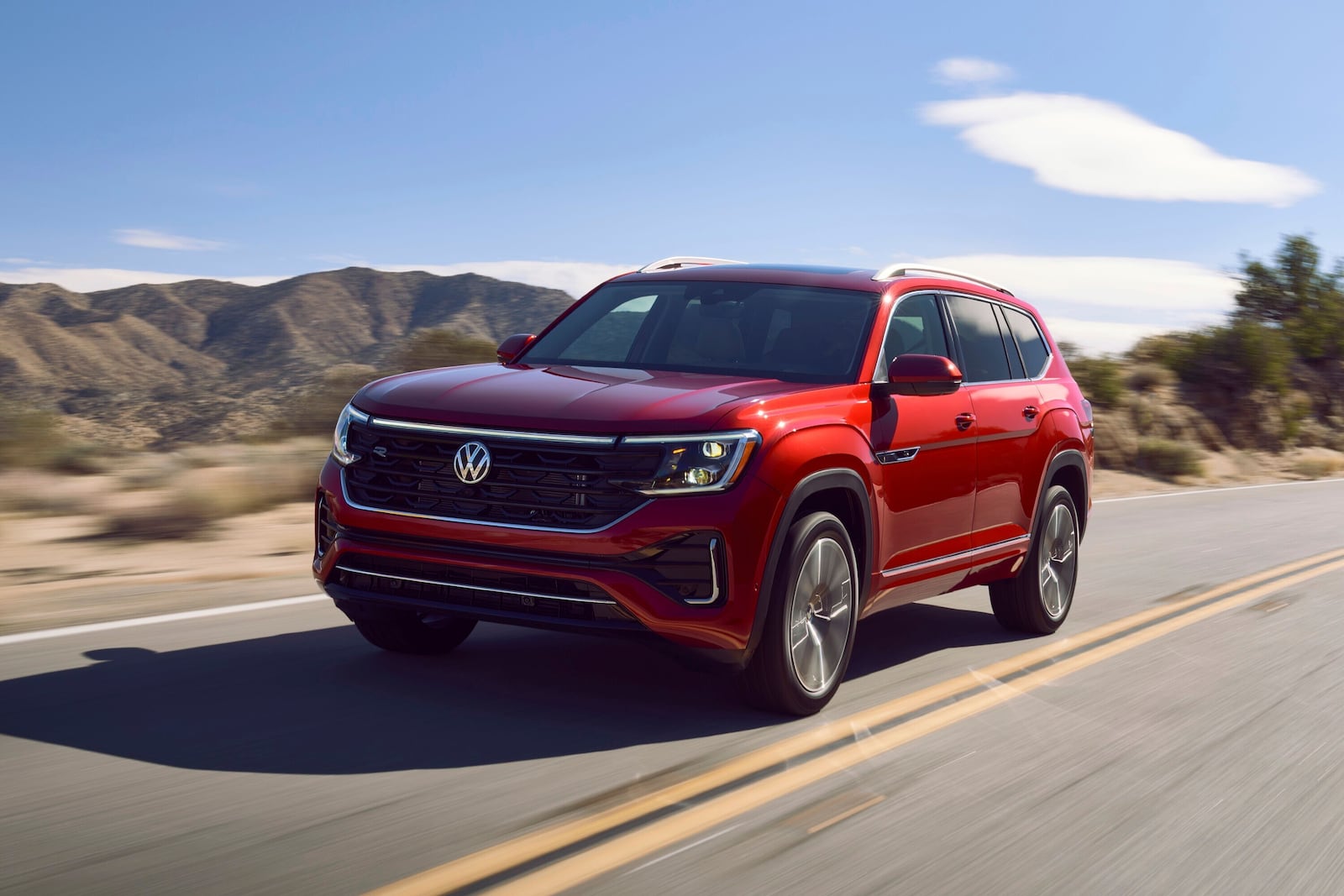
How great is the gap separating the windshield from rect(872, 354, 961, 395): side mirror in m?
0.17

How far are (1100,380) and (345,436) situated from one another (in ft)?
81.5

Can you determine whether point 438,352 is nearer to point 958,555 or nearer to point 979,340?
point 979,340

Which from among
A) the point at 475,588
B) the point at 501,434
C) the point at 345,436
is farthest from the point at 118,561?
the point at 501,434

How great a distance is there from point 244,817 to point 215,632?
289 centimetres

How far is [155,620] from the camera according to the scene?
711 cm

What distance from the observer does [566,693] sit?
5.78 m

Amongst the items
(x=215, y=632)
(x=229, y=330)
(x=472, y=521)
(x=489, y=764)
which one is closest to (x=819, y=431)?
(x=472, y=521)

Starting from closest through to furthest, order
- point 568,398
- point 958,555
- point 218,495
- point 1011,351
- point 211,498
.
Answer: point 568,398
point 958,555
point 1011,351
point 211,498
point 218,495

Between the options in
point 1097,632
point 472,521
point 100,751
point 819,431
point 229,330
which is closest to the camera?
point 100,751

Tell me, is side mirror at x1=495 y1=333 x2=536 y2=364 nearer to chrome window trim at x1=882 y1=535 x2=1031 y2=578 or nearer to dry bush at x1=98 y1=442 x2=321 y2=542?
chrome window trim at x1=882 y1=535 x2=1031 y2=578

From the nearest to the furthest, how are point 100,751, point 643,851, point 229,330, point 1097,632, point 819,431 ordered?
point 643,851 < point 100,751 < point 819,431 < point 1097,632 < point 229,330

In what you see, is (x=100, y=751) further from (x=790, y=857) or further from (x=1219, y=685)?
(x=1219, y=685)

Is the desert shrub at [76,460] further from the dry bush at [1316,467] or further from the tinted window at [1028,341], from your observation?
the dry bush at [1316,467]

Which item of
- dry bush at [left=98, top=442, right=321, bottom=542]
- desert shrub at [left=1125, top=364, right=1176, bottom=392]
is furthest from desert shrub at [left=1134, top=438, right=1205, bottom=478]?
dry bush at [left=98, top=442, right=321, bottom=542]
